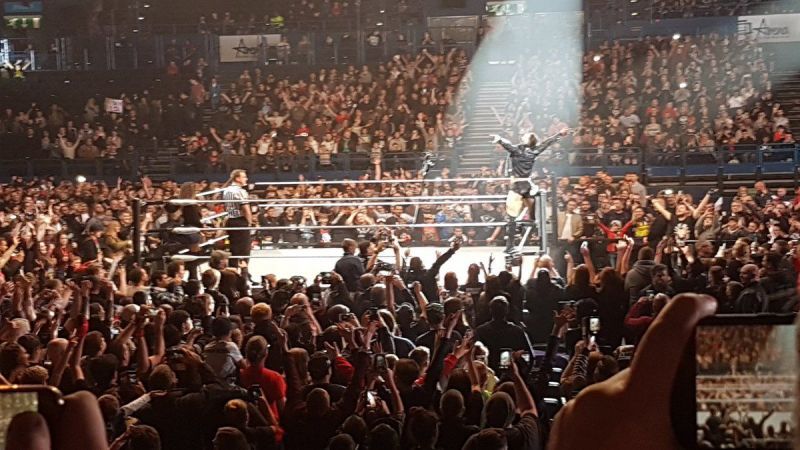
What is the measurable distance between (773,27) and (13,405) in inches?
870

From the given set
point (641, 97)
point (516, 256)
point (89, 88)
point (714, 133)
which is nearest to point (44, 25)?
point (89, 88)

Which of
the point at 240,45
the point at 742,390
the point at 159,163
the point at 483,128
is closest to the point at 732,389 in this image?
the point at 742,390

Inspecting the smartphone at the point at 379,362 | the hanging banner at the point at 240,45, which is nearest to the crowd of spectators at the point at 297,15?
the hanging banner at the point at 240,45

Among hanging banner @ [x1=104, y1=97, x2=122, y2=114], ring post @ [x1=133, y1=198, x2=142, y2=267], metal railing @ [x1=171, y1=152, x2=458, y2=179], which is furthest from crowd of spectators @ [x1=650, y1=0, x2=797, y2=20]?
ring post @ [x1=133, y1=198, x2=142, y2=267]

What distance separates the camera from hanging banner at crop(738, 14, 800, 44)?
20578 mm

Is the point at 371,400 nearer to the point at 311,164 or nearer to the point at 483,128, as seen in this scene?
the point at 311,164

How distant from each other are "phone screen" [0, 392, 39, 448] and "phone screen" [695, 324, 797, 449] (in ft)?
1.86

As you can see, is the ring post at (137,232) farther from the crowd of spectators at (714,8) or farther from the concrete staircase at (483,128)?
the crowd of spectators at (714,8)

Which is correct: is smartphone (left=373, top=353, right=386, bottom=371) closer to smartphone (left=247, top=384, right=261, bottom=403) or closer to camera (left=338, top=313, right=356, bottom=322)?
smartphone (left=247, top=384, right=261, bottom=403)

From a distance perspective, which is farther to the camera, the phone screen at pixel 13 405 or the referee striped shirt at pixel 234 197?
the referee striped shirt at pixel 234 197

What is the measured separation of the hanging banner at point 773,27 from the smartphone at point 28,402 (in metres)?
21.4

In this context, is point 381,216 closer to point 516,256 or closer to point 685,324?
point 516,256

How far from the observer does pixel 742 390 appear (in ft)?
2.68

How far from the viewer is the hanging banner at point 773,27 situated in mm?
20578
